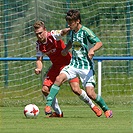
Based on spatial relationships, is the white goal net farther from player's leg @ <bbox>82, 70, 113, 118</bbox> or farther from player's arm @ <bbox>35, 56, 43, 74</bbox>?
player's leg @ <bbox>82, 70, 113, 118</bbox>

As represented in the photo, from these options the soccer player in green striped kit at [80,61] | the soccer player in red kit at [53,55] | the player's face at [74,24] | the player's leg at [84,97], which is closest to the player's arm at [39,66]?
the soccer player in red kit at [53,55]

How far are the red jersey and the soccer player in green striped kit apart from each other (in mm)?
542

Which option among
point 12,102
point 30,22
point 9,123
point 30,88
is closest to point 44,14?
point 30,22

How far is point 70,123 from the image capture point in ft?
31.6

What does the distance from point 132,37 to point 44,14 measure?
227 cm

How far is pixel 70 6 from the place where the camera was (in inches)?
659

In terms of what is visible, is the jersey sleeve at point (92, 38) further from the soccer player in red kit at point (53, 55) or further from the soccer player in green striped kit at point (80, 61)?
the soccer player in red kit at point (53, 55)

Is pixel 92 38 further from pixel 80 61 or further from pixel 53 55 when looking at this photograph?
pixel 53 55

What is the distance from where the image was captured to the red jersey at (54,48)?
37.4ft

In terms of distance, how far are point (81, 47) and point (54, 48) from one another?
0.77 meters

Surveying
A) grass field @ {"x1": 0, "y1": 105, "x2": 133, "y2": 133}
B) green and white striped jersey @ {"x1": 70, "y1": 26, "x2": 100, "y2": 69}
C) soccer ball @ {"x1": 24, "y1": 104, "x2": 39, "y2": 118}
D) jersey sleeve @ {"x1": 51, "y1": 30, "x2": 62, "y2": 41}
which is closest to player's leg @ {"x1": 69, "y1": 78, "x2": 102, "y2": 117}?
grass field @ {"x1": 0, "y1": 105, "x2": 133, "y2": 133}

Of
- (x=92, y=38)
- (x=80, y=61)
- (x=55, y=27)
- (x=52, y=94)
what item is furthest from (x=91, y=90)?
(x=55, y=27)

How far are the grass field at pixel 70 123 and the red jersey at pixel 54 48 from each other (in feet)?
3.12

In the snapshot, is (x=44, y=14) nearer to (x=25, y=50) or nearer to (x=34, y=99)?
(x=25, y=50)
